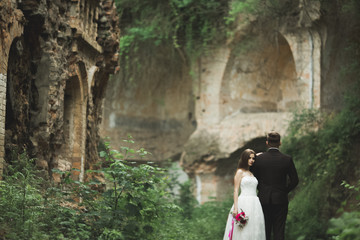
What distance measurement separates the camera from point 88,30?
Result: 34.8 feet

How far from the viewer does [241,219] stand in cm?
587

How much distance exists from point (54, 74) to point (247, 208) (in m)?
4.01

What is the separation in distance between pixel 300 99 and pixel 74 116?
7.34 meters

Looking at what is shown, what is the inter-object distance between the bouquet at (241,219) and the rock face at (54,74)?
292 centimetres

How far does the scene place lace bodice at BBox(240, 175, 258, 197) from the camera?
238 inches

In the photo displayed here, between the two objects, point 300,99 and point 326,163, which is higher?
point 300,99

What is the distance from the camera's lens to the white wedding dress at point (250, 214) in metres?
5.86

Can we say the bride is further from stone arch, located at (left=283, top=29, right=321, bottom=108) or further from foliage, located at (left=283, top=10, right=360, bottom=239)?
stone arch, located at (left=283, top=29, right=321, bottom=108)

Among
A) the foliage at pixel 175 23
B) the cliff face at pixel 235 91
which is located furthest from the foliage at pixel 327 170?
the foliage at pixel 175 23

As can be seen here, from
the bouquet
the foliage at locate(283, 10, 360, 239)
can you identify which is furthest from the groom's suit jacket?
the foliage at locate(283, 10, 360, 239)

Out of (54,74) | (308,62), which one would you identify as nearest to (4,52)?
(54,74)

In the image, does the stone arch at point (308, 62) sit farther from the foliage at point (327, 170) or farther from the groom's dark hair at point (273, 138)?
the groom's dark hair at point (273, 138)

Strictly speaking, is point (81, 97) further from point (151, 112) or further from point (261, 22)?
point (151, 112)

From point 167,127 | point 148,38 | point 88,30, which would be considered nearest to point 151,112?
point 167,127
